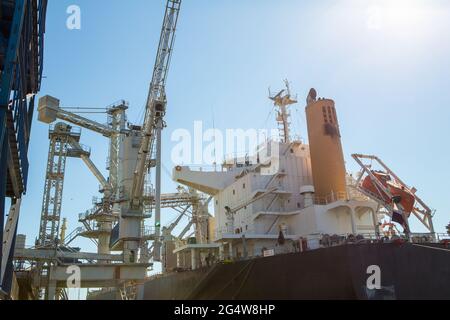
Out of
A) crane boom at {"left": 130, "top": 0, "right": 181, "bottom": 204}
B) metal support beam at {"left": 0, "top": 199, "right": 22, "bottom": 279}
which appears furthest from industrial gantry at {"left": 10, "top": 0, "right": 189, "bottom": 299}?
metal support beam at {"left": 0, "top": 199, "right": 22, "bottom": 279}

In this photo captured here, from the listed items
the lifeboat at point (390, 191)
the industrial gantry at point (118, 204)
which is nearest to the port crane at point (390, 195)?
the lifeboat at point (390, 191)

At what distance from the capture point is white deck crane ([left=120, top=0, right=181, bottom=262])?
30172mm

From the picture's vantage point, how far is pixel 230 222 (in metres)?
25.7

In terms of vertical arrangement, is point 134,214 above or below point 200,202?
below

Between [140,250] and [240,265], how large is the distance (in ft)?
45.4

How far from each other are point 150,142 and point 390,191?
57.9 ft

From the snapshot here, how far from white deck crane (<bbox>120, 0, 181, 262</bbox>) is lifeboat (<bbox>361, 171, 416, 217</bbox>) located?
1432 centimetres

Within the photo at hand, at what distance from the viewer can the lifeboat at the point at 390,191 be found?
21625 millimetres

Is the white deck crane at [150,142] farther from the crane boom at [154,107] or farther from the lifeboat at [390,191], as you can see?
the lifeboat at [390,191]

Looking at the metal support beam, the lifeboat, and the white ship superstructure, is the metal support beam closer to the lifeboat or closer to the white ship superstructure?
the white ship superstructure

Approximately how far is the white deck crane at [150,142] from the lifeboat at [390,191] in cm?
1432
